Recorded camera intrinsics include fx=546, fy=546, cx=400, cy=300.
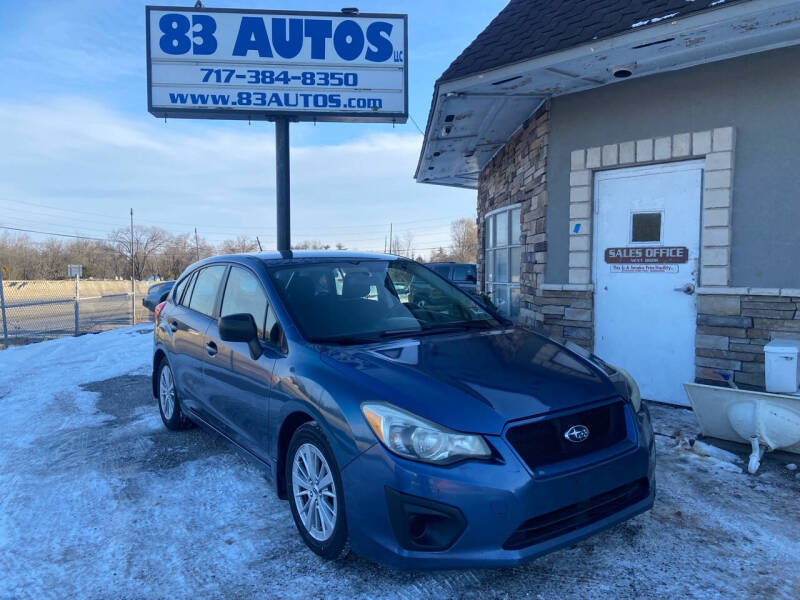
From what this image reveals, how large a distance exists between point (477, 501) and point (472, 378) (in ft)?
1.89

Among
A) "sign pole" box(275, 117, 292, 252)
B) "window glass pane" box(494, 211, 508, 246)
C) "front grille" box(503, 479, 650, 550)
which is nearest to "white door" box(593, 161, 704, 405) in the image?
"window glass pane" box(494, 211, 508, 246)

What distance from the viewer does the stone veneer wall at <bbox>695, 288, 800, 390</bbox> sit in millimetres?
4876

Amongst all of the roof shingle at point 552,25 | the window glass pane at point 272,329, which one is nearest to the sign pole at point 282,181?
the roof shingle at point 552,25

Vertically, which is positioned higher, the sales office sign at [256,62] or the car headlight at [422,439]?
the sales office sign at [256,62]

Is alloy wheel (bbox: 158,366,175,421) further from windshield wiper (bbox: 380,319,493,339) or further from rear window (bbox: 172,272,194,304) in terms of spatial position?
windshield wiper (bbox: 380,319,493,339)

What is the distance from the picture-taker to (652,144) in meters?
5.49

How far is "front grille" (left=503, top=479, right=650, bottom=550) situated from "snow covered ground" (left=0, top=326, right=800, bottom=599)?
0.35 m

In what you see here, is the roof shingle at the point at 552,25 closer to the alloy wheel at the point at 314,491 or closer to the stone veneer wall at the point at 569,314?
the stone veneer wall at the point at 569,314

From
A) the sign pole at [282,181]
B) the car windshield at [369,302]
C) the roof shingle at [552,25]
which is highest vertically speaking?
the roof shingle at [552,25]

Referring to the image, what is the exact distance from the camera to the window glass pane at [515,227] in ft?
26.3

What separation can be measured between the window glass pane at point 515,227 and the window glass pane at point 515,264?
0.12 metres

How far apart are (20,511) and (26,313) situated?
86.3 feet

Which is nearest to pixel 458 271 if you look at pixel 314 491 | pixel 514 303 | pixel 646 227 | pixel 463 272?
pixel 463 272

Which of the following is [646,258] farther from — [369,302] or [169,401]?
[169,401]
